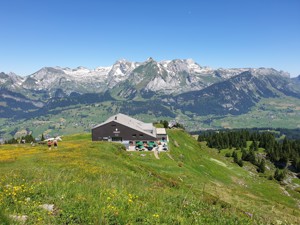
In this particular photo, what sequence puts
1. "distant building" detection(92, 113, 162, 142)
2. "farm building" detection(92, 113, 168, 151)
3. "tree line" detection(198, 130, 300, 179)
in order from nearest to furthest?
"farm building" detection(92, 113, 168, 151) < "distant building" detection(92, 113, 162, 142) < "tree line" detection(198, 130, 300, 179)

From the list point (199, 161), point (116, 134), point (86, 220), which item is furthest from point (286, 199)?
point (86, 220)

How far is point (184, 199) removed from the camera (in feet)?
52.0

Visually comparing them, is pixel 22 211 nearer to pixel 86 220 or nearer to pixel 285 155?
pixel 86 220

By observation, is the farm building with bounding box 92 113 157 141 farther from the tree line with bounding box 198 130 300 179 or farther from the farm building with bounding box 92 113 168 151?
the tree line with bounding box 198 130 300 179

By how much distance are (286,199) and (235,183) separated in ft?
50.0

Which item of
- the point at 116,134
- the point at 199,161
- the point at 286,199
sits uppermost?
the point at 116,134

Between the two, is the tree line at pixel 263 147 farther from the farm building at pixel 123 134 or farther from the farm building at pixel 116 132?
the farm building at pixel 116 132

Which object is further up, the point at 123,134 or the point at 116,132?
the point at 116,132

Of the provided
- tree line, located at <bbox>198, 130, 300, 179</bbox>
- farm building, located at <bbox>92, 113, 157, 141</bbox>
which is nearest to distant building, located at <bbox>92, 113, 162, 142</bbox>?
farm building, located at <bbox>92, 113, 157, 141</bbox>

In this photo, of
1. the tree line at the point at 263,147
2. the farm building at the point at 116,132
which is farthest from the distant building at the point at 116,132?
the tree line at the point at 263,147

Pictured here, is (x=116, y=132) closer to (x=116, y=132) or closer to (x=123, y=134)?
(x=116, y=132)

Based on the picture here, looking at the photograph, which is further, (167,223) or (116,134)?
(116,134)

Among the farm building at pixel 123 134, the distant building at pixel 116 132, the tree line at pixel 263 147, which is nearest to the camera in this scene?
the farm building at pixel 123 134

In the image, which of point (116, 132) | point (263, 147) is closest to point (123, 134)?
point (116, 132)
